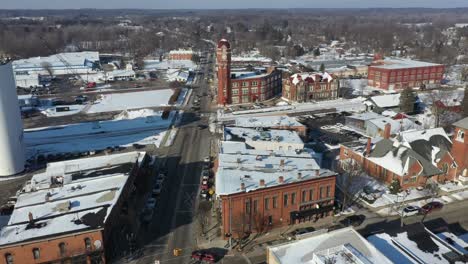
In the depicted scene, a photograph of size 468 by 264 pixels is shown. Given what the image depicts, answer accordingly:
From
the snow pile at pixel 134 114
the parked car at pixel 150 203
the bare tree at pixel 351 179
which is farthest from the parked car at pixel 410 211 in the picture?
the snow pile at pixel 134 114

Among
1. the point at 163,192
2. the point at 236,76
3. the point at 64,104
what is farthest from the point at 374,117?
the point at 64,104

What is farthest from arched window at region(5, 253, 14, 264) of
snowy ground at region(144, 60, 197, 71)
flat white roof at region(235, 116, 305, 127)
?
snowy ground at region(144, 60, 197, 71)

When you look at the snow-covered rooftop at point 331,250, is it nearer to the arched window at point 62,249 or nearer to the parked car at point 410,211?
the parked car at point 410,211

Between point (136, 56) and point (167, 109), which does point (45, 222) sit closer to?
point (167, 109)

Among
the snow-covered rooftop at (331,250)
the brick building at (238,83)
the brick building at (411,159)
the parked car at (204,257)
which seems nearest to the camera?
the snow-covered rooftop at (331,250)

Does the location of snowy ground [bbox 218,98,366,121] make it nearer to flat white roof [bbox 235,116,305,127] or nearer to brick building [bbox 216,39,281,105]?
brick building [bbox 216,39,281,105]

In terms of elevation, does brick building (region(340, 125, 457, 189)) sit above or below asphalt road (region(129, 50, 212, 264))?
above

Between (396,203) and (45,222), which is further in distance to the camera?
(396,203)
